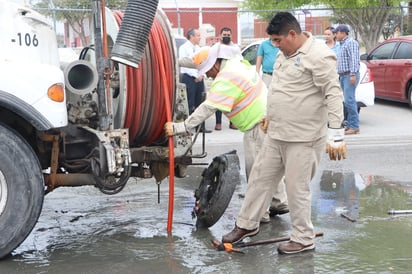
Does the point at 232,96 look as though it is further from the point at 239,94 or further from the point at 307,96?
the point at 307,96

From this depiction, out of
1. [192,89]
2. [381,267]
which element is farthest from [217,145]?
[381,267]

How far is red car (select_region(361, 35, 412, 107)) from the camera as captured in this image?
14.8m

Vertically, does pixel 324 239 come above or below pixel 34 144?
below

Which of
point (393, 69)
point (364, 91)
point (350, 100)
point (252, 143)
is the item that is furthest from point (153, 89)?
point (393, 69)

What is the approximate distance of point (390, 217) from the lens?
6.71 metres

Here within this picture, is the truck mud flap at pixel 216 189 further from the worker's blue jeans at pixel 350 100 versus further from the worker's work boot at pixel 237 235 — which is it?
the worker's blue jeans at pixel 350 100

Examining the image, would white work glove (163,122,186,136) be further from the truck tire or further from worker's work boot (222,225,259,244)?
the truck tire

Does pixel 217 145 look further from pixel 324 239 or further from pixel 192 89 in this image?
pixel 324 239

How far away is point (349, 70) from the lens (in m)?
12.1

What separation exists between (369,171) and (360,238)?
3.18 metres

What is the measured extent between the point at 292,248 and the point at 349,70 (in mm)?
7016

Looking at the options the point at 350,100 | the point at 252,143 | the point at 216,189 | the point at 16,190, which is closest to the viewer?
the point at 16,190

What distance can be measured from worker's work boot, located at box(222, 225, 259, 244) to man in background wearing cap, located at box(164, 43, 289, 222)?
19 centimetres

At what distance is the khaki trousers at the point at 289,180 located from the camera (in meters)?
5.56
